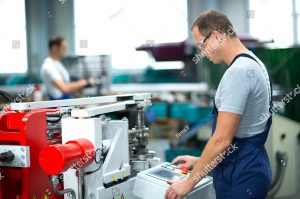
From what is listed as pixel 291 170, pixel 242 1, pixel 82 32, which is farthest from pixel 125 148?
pixel 82 32

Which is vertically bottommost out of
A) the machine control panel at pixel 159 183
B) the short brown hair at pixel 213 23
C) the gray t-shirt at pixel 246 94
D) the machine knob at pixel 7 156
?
the machine control panel at pixel 159 183

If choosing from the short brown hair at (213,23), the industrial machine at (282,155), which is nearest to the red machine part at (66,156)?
the short brown hair at (213,23)

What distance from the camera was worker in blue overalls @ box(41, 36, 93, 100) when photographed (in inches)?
161

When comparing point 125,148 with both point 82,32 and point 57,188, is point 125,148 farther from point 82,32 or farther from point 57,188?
point 82,32

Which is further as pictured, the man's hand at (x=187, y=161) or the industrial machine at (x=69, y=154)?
the man's hand at (x=187, y=161)

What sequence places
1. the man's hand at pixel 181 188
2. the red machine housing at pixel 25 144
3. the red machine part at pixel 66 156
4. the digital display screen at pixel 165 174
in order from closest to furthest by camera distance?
the red machine part at pixel 66 156 < the red machine housing at pixel 25 144 < the man's hand at pixel 181 188 < the digital display screen at pixel 165 174

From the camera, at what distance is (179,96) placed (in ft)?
20.2

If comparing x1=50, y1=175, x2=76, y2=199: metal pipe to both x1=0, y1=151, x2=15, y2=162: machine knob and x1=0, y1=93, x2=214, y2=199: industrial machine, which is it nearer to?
x1=0, y1=93, x2=214, y2=199: industrial machine

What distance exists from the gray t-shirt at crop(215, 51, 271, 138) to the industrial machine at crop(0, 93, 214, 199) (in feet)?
1.15

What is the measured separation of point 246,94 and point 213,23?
1.05 ft

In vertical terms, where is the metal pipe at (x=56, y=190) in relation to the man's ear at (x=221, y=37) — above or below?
below

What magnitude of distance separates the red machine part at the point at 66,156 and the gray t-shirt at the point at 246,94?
0.52 m

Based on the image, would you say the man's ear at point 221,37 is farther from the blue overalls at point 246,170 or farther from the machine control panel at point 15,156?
the machine control panel at point 15,156

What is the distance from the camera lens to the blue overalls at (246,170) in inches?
67.0
